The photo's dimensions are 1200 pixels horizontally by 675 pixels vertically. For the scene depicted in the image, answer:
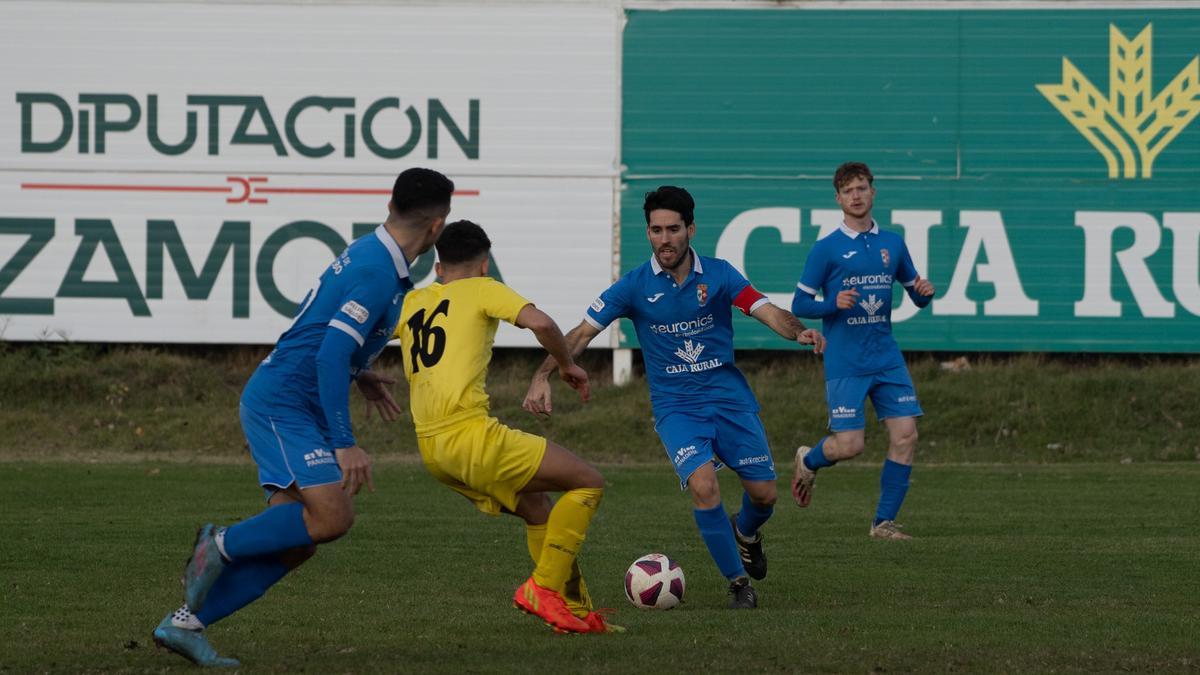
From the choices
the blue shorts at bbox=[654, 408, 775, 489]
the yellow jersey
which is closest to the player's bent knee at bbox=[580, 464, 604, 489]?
the yellow jersey

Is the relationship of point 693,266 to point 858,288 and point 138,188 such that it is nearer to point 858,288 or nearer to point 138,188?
point 858,288

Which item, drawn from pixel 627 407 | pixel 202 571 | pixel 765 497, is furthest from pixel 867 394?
pixel 627 407

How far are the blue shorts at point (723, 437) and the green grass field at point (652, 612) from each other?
0.78 m

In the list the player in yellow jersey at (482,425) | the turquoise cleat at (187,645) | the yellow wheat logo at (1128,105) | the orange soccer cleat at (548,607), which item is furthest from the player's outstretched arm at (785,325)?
the yellow wheat logo at (1128,105)

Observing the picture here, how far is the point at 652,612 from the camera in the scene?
9031 mm

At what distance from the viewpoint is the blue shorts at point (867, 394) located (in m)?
12.5

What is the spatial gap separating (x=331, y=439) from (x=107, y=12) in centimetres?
1656

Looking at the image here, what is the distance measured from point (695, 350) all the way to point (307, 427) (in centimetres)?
312

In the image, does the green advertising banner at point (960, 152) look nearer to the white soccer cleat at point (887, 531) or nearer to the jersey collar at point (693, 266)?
the white soccer cleat at point (887, 531)

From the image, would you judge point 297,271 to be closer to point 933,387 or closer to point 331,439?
point 933,387

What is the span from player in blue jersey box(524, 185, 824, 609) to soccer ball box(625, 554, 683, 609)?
446mm

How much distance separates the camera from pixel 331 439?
718cm

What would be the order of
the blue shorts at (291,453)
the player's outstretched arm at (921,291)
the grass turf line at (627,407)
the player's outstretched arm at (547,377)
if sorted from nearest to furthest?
the blue shorts at (291,453) < the player's outstretched arm at (547,377) < the player's outstretched arm at (921,291) < the grass turf line at (627,407)

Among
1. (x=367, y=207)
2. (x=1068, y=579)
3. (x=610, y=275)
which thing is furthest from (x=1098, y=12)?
(x=1068, y=579)
